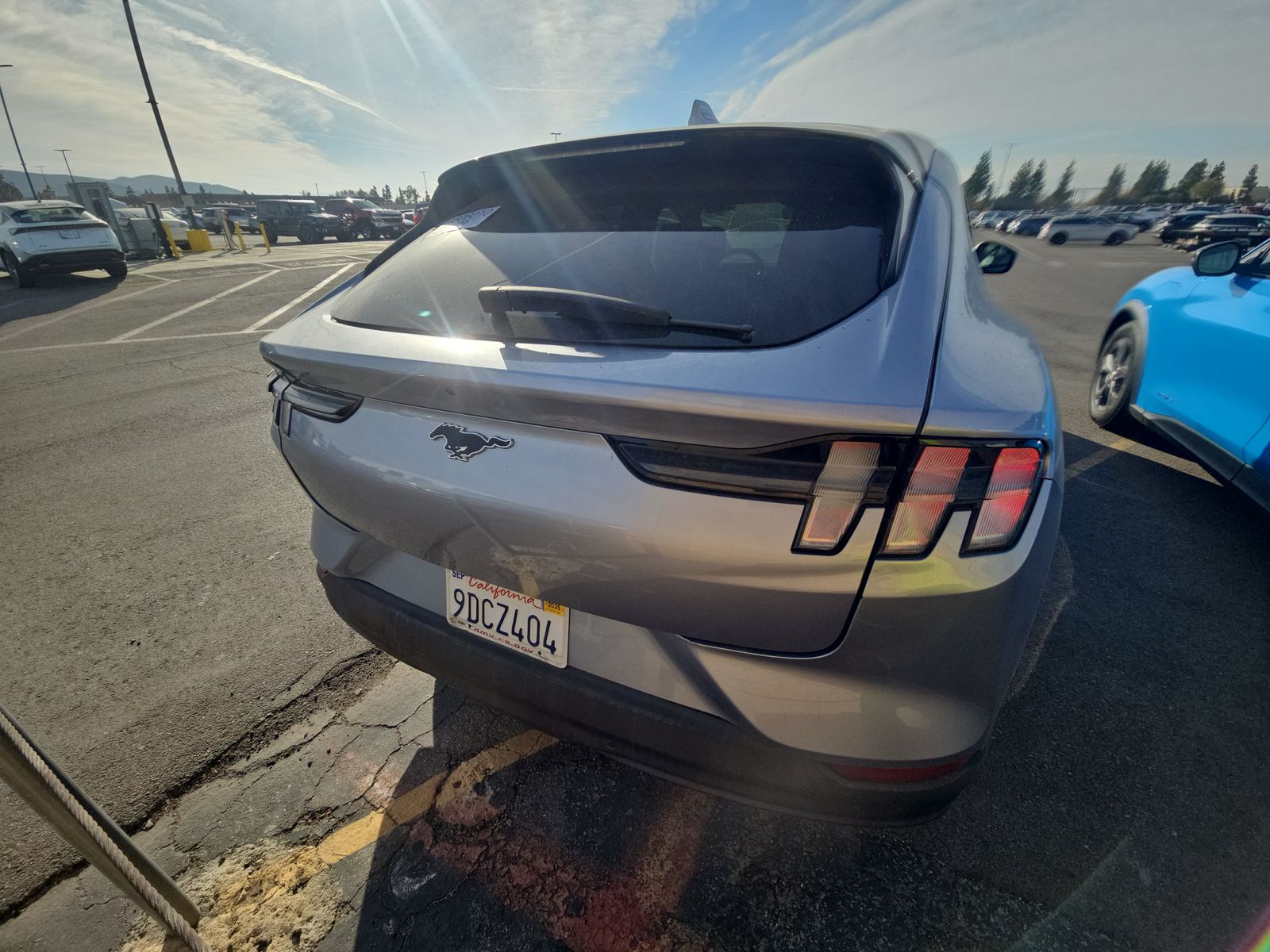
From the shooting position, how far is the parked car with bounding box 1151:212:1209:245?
28750 mm

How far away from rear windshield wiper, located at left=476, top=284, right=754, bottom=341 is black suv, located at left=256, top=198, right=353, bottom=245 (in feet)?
101

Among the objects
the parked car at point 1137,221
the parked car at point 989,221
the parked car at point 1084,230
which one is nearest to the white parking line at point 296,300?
the parked car at point 1084,230

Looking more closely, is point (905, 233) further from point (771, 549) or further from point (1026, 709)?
point (1026, 709)

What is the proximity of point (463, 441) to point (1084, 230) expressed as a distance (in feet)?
150

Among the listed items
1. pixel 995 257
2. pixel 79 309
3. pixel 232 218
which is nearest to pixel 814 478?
pixel 995 257

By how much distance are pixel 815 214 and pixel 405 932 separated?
199 cm

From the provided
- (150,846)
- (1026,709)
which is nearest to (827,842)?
(1026,709)

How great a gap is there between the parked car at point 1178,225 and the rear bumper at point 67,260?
41.9 metres

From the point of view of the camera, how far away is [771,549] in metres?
0.96

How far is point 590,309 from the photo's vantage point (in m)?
1.20

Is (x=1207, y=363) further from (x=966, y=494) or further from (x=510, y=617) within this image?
(x=510, y=617)

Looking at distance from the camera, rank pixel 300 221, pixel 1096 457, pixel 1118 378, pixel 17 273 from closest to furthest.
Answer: pixel 1096 457
pixel 1118 378
pixel 17 273
pixel 300 221

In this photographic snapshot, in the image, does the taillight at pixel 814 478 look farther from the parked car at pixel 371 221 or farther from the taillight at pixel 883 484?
the parked car at pixel 371 221

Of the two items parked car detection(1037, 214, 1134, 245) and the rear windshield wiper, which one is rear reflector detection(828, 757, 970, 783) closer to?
the rear windshield wiper
